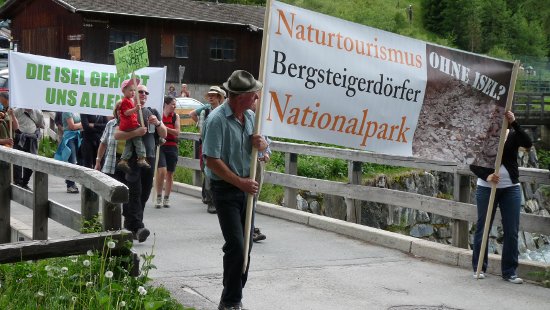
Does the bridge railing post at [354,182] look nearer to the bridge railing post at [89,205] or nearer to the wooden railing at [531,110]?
the bridge railing post at [89,205]

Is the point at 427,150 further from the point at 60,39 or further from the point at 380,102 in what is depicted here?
the point at 60,39

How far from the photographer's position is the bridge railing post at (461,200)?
410 inches

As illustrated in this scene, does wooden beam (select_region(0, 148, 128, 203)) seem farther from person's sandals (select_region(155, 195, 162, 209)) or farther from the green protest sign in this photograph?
person's sandals (select_region(155, 195, 162, 209))

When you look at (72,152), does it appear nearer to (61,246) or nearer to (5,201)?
(5,201)

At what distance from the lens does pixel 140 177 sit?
1090 cm

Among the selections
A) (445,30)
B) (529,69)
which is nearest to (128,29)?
(529,69)

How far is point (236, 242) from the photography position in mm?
6840

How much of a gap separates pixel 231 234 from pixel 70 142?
34.0 feet

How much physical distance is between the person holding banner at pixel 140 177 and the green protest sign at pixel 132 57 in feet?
5.36

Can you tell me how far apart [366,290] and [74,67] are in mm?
8646

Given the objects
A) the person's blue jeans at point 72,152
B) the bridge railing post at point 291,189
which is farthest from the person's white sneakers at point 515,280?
the person's blue jeans at point 72,152

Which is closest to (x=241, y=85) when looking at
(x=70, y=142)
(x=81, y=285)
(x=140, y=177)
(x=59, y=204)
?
(x=81, y=285)

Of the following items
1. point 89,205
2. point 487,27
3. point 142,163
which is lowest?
point 142,163

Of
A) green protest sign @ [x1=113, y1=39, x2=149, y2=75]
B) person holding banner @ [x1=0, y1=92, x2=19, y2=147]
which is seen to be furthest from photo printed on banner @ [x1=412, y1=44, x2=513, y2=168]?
person holding banner @ [x1=0, y1=92, x2=19, y2=147]
